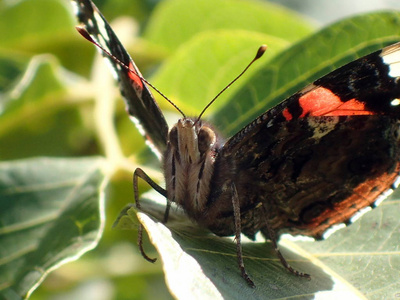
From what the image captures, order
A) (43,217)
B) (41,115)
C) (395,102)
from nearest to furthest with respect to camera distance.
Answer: (395,102)
(43,217)
(41,115)

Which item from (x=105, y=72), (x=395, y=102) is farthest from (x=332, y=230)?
(x=105, y=72)

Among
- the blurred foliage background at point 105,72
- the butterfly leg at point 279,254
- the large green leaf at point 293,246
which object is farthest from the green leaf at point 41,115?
the butterfly leg at point 279,254

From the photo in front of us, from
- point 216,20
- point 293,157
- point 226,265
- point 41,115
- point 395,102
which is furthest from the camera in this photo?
point 216,20

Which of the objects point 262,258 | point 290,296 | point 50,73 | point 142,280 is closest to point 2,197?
point 50,73

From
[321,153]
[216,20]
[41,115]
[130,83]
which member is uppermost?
[216,20]

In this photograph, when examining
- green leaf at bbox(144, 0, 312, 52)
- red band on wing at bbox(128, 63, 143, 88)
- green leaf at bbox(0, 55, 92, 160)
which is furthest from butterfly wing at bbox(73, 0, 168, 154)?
green leaf at bbox(144, 0, 312, 52)

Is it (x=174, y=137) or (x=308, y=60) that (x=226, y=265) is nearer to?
(x=174, y=137)
